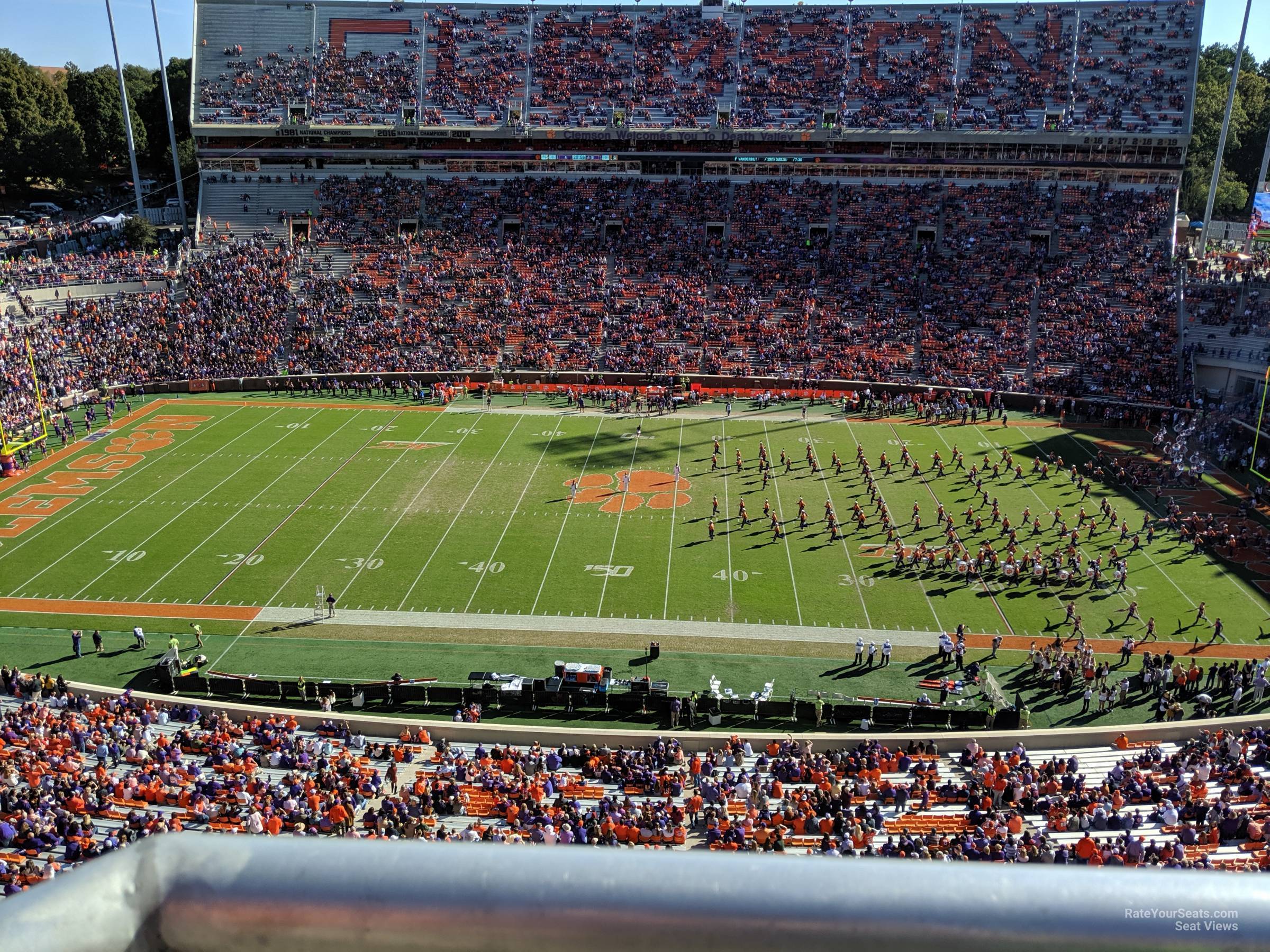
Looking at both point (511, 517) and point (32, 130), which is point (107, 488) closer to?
point (511, 517)

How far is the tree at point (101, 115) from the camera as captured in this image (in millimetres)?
77250

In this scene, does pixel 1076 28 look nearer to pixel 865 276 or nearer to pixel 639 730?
pixel 865 276

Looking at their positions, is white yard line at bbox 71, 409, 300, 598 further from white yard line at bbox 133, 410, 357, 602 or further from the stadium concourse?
the stadium concourse

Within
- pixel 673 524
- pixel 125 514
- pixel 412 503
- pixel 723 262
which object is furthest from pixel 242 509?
pixel 723 262

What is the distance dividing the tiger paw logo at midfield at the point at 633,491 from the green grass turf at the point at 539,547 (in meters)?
0.45

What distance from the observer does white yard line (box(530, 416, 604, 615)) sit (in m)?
27.9

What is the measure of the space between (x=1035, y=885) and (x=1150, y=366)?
5037cm

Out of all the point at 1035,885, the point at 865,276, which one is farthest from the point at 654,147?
the point at 1035,885

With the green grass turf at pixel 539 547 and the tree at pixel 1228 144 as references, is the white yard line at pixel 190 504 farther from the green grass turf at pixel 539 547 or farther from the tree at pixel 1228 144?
the tree at pixel 1228 144

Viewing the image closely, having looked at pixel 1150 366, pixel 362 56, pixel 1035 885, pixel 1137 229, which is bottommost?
pixel 1150 366

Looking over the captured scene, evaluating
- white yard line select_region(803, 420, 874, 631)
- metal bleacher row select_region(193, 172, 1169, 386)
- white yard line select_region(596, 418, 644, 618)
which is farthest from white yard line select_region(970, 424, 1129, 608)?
white yard line select_region(596, 418, 644, 618)

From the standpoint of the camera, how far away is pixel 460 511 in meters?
33.7

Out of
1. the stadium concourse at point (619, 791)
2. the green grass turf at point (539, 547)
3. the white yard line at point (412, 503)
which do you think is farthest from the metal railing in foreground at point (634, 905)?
the white yard line at point (412, 503)

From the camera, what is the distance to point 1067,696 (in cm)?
2348
